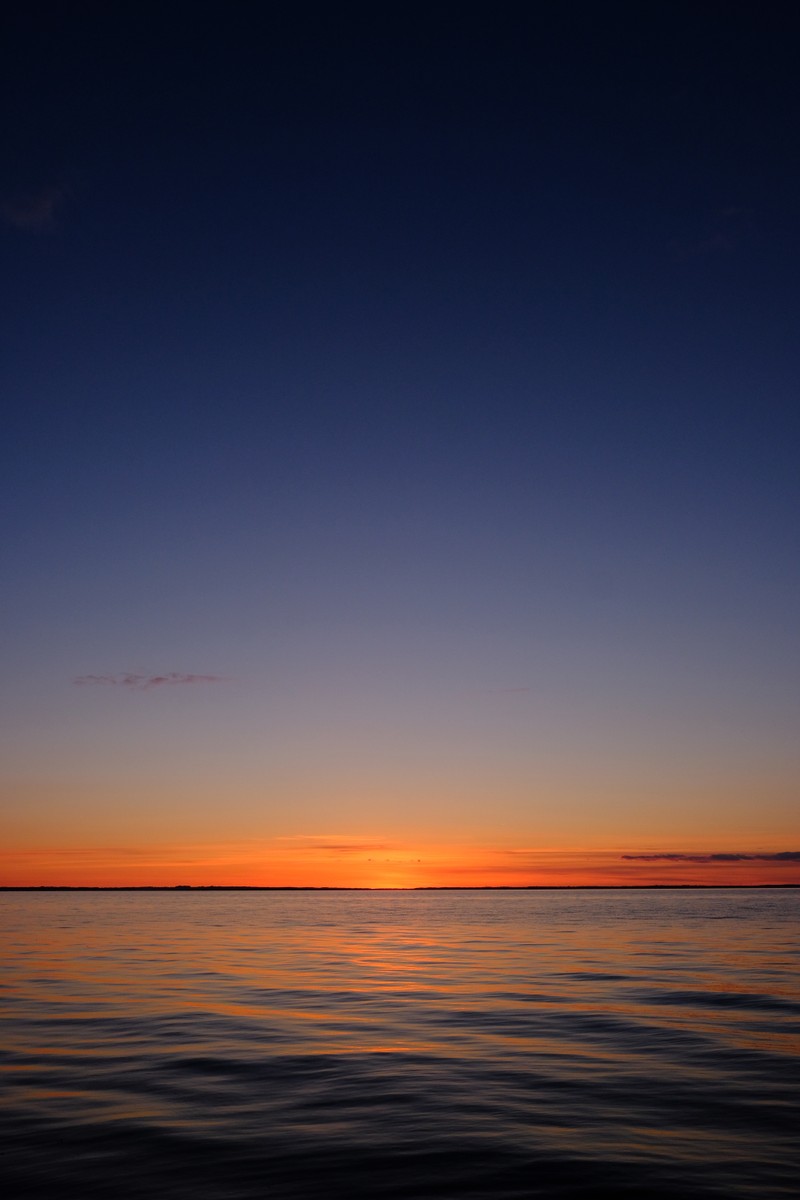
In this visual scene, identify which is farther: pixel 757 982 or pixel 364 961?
pixel 364 961

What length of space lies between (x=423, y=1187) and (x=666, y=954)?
29.9 metres

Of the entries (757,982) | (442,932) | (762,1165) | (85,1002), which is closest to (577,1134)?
(762,1165)

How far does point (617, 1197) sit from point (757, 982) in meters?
20.5

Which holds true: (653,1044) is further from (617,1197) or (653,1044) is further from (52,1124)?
(52,1124)

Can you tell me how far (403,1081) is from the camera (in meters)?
14.3

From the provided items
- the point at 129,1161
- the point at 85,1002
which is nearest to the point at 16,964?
the point at 85,1002

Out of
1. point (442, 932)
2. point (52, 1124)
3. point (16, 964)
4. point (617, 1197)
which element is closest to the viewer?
point (617, 1197)

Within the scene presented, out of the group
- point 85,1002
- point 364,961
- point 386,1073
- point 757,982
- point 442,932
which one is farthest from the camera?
point 442,932

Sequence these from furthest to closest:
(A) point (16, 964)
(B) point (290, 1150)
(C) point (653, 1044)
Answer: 1. (A) point (16, 964)
2. (C) point (653, 1044)
3. (B) point (290, 1150)

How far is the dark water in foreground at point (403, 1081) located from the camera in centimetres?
967

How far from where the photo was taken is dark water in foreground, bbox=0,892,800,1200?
967cm

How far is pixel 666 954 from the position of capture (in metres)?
36.1

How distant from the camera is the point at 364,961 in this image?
35.4m

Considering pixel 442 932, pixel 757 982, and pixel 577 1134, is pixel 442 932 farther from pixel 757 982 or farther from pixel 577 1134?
pixel 577 1134
